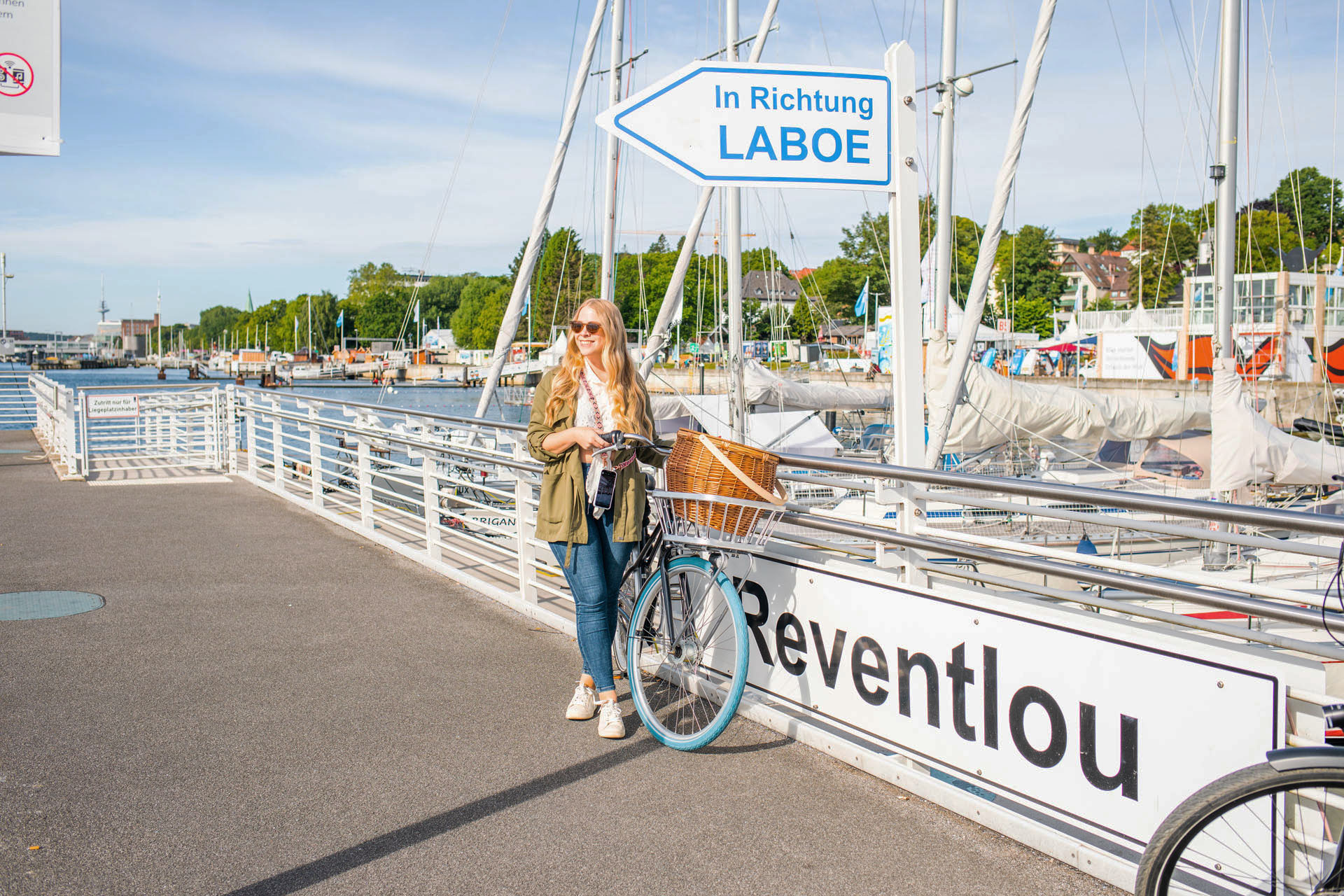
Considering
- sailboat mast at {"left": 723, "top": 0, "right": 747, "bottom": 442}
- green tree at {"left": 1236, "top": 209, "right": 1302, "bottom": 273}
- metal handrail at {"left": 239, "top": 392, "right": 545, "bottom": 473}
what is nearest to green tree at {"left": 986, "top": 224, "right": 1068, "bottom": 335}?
green tree at {"left": 1236, "top": 209, "right": 1302, "bottom": 273}

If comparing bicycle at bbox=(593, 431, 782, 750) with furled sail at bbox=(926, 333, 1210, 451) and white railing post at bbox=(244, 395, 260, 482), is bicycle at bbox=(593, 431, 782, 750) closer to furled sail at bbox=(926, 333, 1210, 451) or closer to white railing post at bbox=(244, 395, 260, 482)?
furled sail at bbox=(926, 333, 1210, 451)

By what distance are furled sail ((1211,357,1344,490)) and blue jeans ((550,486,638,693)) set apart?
10.2 metres

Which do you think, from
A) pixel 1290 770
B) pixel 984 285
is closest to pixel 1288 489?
pixel 984 285

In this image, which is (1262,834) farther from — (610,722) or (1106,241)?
(1106,241)

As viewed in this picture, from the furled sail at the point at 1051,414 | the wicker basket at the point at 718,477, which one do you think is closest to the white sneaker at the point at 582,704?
the wicker basket at the point at 718,477

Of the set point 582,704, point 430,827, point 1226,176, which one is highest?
point 1226,176

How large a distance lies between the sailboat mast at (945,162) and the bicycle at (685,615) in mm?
8368

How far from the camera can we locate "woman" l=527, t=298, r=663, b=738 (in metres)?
4.70

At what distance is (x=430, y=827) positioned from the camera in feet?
12.5

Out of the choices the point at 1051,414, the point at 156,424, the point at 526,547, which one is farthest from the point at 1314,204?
the point at 526,547

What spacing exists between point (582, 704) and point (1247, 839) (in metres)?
3.02

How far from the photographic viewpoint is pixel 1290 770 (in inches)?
96.2

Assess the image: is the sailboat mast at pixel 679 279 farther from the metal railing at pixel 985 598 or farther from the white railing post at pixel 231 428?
the metal railing at pixel 985 598

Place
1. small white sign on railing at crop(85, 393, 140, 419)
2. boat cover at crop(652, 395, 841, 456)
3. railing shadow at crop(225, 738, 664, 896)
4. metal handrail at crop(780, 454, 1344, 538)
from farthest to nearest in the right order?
boat cover at crop(652, 395, 841, 456) < small white sign on railing at crop(85, 393, 140, 419) < railing shadow at crop(225, 738, 664, 896) < metal handrail at crop(780, 454, 1344, 538)
